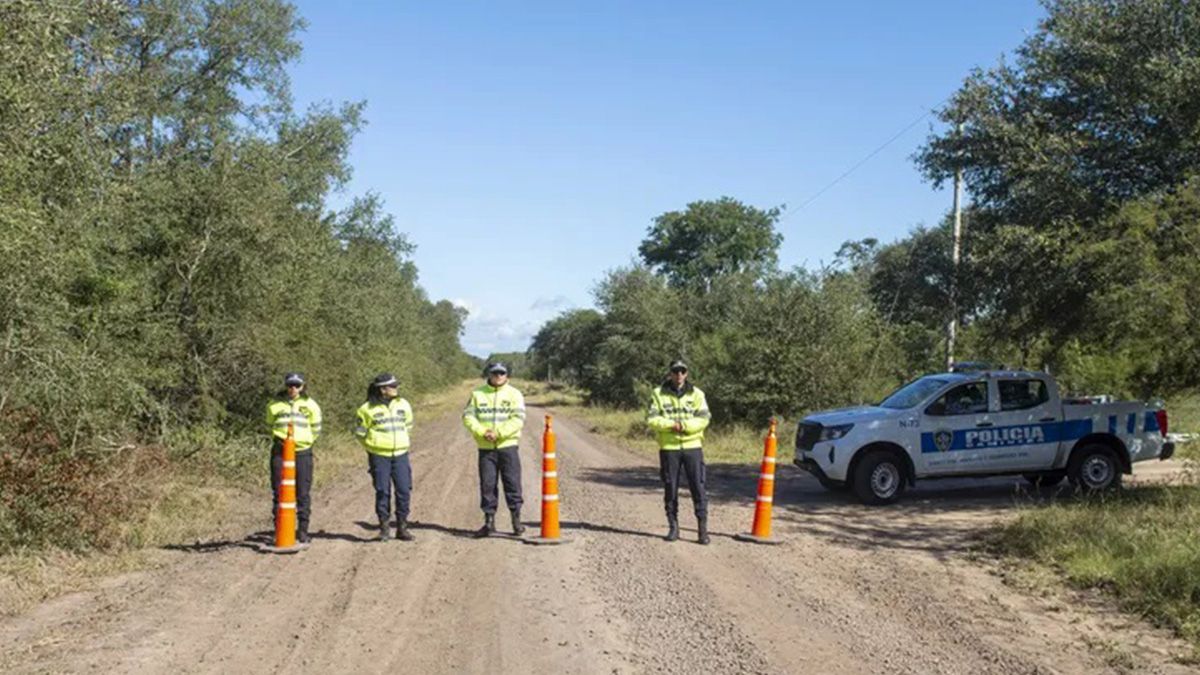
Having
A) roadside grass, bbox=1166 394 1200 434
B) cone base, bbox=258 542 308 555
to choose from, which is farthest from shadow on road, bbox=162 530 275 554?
roadside grass, bbox=1166 394 1200 434

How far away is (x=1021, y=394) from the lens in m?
14.6

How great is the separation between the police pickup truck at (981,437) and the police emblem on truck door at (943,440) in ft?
0.05

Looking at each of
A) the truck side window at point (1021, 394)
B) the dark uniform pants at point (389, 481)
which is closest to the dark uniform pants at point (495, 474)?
the dark uniform pants at point (389, 481)

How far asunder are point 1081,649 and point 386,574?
18.6 feet

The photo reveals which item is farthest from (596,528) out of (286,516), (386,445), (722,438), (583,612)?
(722,438)

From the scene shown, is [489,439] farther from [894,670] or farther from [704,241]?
[704,241]

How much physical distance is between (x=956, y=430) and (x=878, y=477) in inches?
53.8

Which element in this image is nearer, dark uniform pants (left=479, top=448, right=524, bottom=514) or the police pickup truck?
dark uniform pants (left=479, top=448, right=524, bottom=514)

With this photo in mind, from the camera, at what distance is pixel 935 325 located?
33594 millimetres

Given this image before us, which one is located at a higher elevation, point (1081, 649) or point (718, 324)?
point (718, 324)

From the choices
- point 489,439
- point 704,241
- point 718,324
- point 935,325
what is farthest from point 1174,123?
point 704,241

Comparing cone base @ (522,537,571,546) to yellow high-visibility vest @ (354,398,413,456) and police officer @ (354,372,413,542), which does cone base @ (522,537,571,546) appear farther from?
yellow high-visibility vest @ (354,398,413,456)

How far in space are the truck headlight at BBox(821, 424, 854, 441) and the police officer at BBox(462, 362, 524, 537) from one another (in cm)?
553

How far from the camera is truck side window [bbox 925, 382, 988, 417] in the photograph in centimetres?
1437
